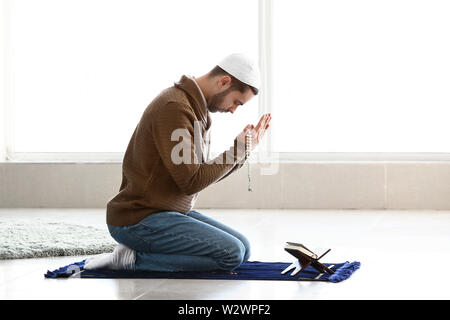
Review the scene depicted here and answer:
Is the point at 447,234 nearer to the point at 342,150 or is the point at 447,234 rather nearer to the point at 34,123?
the point at 342,150

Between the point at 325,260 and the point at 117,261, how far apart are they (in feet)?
2.99

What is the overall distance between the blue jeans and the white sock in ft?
0.09

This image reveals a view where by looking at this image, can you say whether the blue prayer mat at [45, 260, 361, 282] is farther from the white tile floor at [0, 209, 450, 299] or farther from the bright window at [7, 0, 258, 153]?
the bright window at [7, 0, 258, 153]

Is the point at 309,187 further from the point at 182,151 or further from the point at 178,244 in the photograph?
the point at 182,151

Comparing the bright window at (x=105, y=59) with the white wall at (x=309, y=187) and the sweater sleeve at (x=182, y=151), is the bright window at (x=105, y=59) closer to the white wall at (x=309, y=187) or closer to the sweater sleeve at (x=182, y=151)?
the white wall at (x=309, y=187)

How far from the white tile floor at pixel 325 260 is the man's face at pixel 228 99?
26.2 inches

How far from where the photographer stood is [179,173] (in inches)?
111

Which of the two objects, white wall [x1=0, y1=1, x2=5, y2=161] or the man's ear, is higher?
white wall [x1=0, y1=1, x2=5, y2=161]

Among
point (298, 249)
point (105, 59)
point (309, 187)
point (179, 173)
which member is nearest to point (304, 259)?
point (298, 249)

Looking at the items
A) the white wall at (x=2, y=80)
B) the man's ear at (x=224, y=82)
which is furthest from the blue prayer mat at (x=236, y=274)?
the white wall at (x=2, y=80)

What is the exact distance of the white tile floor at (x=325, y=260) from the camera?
262 centimetres

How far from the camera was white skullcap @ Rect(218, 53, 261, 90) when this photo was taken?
2916 millimetres

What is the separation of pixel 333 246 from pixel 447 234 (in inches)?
31.8

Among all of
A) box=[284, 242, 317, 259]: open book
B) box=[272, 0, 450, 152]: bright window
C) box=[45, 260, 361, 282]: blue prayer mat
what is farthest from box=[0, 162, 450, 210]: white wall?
box=[284, 242, 317, 259]: open book
